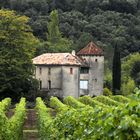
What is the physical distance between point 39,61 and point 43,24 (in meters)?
49.1

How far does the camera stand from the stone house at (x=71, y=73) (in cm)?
7275

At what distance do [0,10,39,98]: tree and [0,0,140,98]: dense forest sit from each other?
24358 mm

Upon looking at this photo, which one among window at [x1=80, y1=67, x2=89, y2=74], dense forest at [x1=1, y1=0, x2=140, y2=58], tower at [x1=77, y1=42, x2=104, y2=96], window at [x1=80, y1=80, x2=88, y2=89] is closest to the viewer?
window at [x1=80, y1=80, x2=88, y2=89]

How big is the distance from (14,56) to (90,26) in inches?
2377

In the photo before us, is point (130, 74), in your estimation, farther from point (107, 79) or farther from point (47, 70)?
point (47, 70)

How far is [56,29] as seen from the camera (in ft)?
355

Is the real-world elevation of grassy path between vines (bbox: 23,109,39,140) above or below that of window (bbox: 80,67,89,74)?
below

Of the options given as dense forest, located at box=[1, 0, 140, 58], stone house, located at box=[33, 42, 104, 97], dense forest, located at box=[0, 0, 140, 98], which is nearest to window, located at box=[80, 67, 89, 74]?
stone house, located at box=[33, 42, 104, 97]

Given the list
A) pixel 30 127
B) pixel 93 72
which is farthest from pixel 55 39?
pixel 30 127

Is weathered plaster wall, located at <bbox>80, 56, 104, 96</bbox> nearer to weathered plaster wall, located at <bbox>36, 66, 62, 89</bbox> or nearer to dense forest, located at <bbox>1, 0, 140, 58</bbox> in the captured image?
weathered plaster wall, located at <bbox>36, 66, 62, 89</bbox>

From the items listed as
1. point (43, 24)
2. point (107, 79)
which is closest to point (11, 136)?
point (107, 79)

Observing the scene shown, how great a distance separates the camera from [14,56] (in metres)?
63.6

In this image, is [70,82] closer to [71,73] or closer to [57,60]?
[71,73]

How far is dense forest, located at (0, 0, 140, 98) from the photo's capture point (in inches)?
4023
